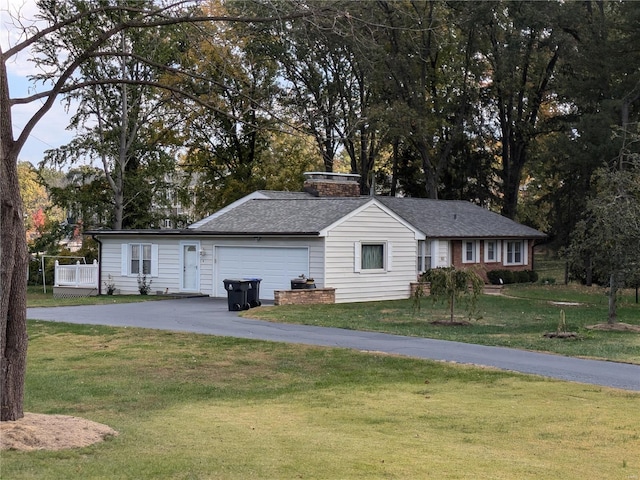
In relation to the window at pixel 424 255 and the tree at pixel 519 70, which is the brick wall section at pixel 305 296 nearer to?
the window at pixel 424 255

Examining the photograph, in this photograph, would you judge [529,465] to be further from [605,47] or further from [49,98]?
[605,47]

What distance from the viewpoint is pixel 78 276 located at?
116ft

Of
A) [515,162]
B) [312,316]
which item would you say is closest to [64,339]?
[312,316]

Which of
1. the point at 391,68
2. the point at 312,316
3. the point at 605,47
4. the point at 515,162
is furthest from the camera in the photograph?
the point at 515,162

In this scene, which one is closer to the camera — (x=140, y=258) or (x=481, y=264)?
(x=140, y=258)

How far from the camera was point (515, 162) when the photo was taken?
5109cm

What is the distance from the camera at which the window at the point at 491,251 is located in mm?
39656

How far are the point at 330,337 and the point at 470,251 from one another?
22.1 metres

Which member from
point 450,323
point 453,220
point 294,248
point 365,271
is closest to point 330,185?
point 453,220

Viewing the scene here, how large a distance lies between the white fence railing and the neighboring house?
1.06 meters

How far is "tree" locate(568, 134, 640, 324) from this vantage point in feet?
66.2

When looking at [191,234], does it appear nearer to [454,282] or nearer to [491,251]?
[454,282]

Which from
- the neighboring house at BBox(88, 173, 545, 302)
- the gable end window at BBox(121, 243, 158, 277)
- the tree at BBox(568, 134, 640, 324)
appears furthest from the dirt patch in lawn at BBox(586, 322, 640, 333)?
the gable end window at BBox(121, 243, 158, 277)

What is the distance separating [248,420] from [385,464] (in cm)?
274
